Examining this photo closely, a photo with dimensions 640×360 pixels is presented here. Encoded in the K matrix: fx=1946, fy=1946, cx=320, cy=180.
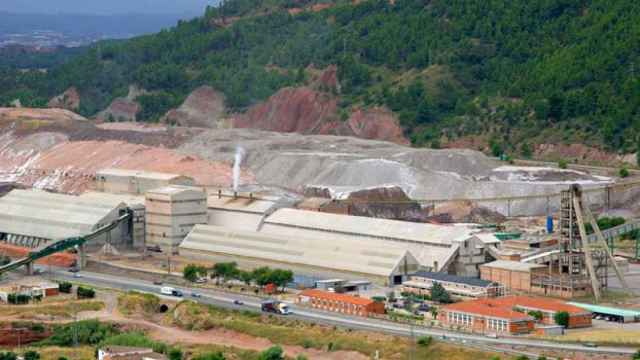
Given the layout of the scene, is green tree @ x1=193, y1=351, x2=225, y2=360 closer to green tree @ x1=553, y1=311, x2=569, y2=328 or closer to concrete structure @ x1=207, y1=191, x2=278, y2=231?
green tree @ x1=553, y1=311, x2=569, y2=328

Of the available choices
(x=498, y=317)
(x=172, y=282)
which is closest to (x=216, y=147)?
(x=172, y=282)

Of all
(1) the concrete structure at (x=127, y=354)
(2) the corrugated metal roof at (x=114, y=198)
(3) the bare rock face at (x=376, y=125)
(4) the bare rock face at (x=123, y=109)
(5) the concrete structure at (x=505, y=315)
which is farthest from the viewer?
(4) the bare rock face at (x=123, y=109)

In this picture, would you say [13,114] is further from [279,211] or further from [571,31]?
[279,211]

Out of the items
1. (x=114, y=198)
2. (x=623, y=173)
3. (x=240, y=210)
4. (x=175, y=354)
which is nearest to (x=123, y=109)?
(x=114, y=198)

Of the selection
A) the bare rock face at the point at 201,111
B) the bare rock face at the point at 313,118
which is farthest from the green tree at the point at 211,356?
the bare rock face at the point at 201,111

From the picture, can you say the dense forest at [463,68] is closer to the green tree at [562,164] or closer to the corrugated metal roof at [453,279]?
the green tree at [562,164]

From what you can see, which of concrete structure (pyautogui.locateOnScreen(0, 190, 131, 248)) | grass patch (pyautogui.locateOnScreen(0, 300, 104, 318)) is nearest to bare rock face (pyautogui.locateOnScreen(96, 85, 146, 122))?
concrete structure (pyautogui.locateOnScreen(0, 190, 131, 248))
